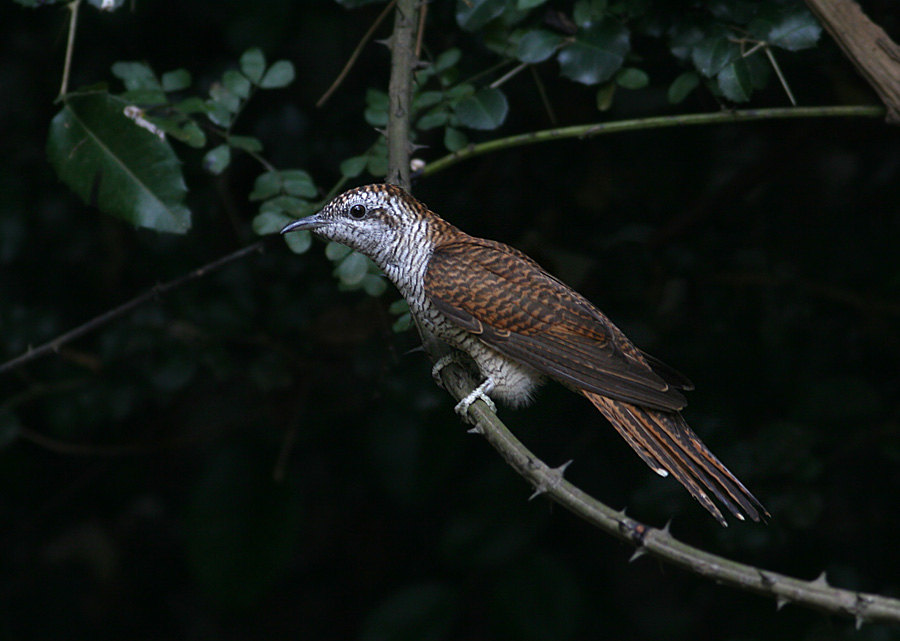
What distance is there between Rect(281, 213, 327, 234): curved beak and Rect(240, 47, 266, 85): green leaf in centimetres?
52

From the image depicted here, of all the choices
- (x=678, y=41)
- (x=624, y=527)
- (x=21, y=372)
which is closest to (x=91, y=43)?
(x=21, y=372)

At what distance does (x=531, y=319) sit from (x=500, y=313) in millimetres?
87

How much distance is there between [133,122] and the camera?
7.85ft

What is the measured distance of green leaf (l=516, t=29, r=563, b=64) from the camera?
8.05ft

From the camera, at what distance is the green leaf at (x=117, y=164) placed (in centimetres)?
236

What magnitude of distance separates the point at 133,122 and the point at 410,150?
0.80 meters

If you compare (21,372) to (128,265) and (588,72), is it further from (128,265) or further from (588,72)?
(588,72)

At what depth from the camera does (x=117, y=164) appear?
7.82 feet

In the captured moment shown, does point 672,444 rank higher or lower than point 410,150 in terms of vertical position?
lower

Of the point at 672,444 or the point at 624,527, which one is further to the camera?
the point at 672,444

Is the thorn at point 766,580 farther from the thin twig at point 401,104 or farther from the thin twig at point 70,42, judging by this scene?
the thin twig at point 70,42

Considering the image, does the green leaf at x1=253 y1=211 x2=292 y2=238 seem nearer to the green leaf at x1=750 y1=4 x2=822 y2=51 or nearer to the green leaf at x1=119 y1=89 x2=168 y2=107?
the green leaf at x1=119 y1=89 x2=168 y2=107

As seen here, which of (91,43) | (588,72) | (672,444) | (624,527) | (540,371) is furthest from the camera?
(91,43)

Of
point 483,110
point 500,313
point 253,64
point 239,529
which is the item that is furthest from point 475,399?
point 239,529
